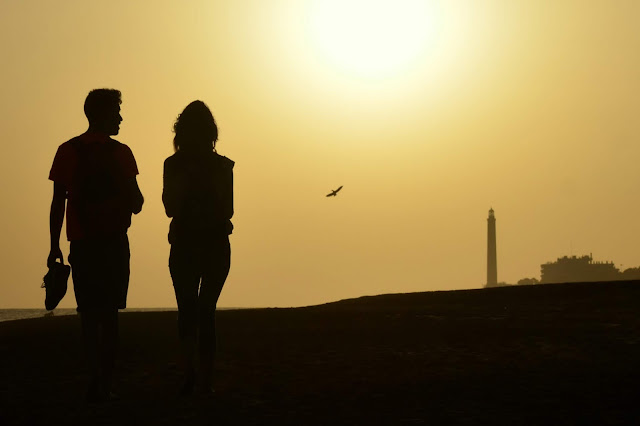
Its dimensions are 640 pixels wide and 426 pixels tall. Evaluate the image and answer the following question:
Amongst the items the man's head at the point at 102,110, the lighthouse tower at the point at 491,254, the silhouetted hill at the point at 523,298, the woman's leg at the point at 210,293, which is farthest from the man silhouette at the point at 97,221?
the lighthouse tower at the point at 491,254

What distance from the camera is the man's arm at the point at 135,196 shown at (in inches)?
314

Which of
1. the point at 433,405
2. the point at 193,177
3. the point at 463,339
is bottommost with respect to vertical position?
the point at 433,405

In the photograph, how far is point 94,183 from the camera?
7.86 meters

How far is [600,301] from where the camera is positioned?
639 inches

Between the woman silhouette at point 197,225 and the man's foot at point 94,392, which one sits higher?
the woman silhouette at point 197,225

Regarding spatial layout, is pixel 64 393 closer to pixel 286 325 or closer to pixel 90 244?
pixel 90 244

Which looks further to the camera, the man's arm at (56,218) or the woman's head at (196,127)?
the woman's head at (196,127)

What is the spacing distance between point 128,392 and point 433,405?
272 centimetres

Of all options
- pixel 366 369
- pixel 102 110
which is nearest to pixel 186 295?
pixel 102 110

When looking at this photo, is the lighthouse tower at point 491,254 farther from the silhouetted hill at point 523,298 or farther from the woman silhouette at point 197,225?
the woman silhouette at point 197,225

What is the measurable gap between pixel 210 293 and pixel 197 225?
57 centimetres

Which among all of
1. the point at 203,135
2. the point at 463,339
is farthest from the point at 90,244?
the point at 463,339

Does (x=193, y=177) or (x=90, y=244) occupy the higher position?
(x=193, y=177)

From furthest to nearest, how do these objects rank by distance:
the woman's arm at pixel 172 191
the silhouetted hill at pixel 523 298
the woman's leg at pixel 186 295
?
1. the silhouetted hill at pixel 523 298
2. the woman's arm at pixel 172 191
3. the woman's leg at pixel 186 295
